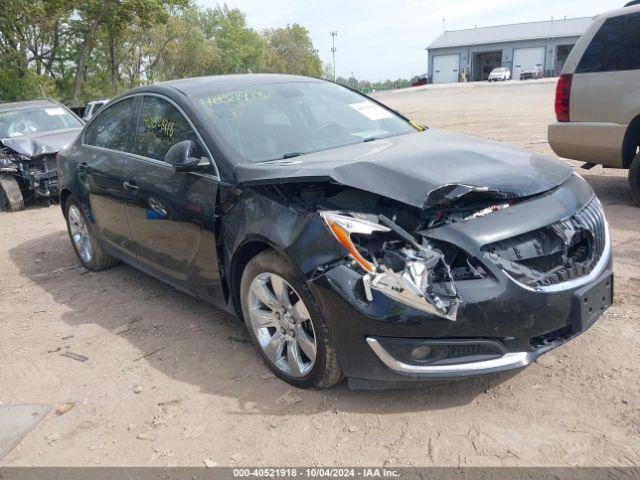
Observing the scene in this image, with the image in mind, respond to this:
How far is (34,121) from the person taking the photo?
10.4 meters

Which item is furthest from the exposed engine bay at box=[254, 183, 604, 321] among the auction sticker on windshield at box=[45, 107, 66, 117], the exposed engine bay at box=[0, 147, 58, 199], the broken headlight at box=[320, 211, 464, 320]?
the auction sticker on windshield at box=[45, 107, 66, 117]

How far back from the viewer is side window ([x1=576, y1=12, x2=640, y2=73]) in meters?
5.92

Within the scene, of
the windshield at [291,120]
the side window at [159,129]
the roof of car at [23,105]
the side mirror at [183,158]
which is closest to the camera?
the side mirror at [183,158]

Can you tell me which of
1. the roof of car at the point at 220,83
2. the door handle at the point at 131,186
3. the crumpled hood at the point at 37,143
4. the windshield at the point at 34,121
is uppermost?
the roof of car at the point at 220,83

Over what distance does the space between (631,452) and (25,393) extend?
336cm

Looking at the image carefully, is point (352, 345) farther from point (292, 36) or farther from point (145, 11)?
point (292, 36)

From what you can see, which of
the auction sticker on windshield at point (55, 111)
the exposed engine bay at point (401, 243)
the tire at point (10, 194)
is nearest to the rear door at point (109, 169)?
the exposed engine bay at point (401, 243)

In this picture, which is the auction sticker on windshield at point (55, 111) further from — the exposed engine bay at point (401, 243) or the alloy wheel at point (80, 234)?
the exposed engine bay at point (401, 243)

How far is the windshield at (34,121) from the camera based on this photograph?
10021mm

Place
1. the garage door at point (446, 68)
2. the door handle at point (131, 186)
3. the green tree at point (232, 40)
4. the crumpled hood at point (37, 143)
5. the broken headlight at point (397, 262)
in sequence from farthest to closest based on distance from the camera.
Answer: the garage door at point (446, 68) → the green tree at point (232, 40) → the crumpled hood at point (37, 143) → the door handle at point (131, 186) → the broken headlight at point (397, 262)

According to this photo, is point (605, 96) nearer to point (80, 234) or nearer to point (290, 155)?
point (290, 155)

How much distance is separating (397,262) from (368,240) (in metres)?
0.21

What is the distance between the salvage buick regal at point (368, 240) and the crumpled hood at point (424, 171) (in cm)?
1

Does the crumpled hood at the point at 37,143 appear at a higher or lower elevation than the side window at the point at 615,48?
lower
